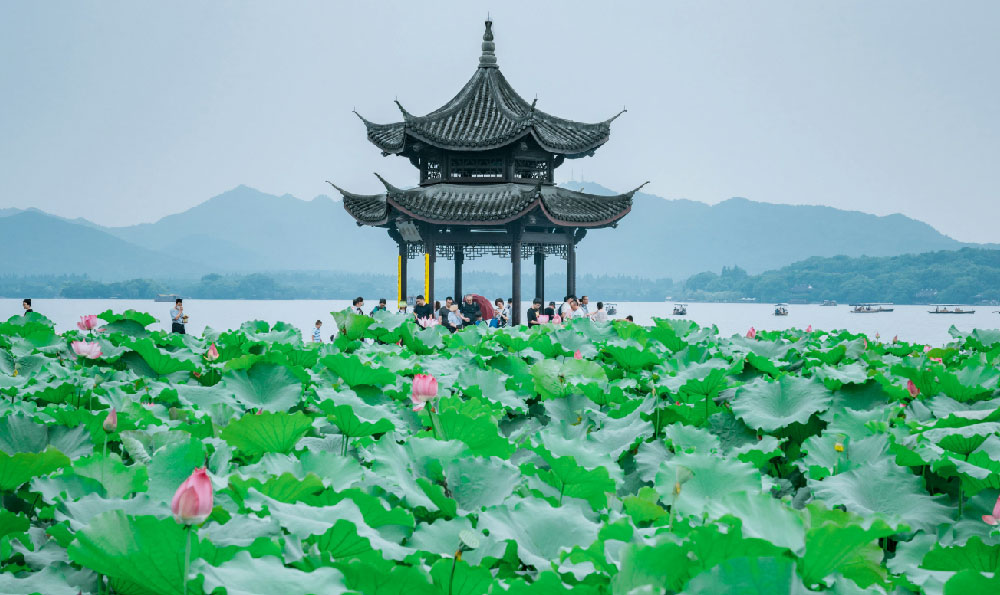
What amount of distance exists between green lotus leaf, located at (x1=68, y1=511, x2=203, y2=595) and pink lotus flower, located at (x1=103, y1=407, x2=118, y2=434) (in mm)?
1128

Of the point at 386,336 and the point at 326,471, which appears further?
the point at 386,336

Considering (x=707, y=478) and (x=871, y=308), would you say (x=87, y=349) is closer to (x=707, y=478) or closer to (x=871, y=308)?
(x=707, y=478)

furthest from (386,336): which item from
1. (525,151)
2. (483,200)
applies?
(525,151)

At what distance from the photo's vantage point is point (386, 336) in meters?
4.93

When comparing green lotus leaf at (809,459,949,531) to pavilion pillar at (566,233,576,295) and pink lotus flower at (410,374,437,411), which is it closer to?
pink lotus flower at (410,374,437,411)

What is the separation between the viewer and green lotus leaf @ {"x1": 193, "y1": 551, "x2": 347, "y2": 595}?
107cm

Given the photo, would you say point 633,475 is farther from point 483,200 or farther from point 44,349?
point 483,200

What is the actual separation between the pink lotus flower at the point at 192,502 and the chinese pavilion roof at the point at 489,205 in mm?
16032

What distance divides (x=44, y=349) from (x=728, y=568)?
4680mm

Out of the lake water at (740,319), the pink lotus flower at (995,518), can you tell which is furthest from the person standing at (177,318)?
the pink lotus flower at (995,518)

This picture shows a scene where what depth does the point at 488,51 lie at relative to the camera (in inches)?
830

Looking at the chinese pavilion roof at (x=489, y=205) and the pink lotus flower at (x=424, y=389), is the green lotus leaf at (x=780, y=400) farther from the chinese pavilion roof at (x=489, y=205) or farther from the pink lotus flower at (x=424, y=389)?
the chinese pavilion roof at (x=489, y=205)

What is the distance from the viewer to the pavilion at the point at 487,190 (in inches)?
703

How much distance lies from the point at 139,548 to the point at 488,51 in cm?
2116
